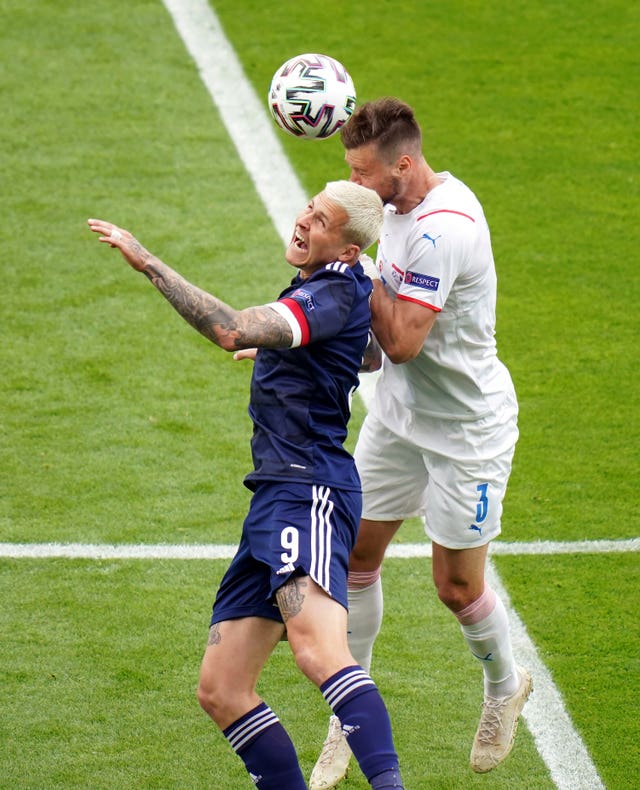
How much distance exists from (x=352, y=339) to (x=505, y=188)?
17.6 feet

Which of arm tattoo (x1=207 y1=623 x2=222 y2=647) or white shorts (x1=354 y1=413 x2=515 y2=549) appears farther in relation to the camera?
white shorts (x1=354 y1=413 x2=515 y2=549)

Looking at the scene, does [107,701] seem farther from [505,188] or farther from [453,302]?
[505,188]

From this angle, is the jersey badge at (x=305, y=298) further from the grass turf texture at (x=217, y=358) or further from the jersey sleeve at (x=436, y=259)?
the grass turf texture at (x=217, y=358)

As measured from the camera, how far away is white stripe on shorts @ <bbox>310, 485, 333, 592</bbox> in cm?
402

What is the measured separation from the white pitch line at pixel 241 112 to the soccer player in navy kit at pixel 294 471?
3.04 metres

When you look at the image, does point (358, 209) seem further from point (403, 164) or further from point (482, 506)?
point (482, 506)

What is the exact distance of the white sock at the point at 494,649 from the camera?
4.82m

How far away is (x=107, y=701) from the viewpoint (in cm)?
503

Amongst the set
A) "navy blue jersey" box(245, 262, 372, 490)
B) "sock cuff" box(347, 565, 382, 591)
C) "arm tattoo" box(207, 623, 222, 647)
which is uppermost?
"navy blue jersey" box(245, 262, 372, 490)

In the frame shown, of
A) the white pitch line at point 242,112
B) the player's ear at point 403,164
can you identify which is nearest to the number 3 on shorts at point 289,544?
the player's ear at point 403,164

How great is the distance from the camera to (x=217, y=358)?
7.57 meters

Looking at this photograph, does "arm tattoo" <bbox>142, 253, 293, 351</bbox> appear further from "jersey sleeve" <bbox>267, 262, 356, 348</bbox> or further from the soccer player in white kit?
the soccer player in white kit

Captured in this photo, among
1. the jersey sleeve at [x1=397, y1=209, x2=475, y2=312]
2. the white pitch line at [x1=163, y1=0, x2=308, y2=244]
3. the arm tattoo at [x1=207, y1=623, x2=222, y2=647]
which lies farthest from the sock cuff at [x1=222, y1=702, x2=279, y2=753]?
the white pitch line at [x1=163, y1=0, x2=308, y2=244]

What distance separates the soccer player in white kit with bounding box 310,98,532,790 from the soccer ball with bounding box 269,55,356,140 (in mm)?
364
